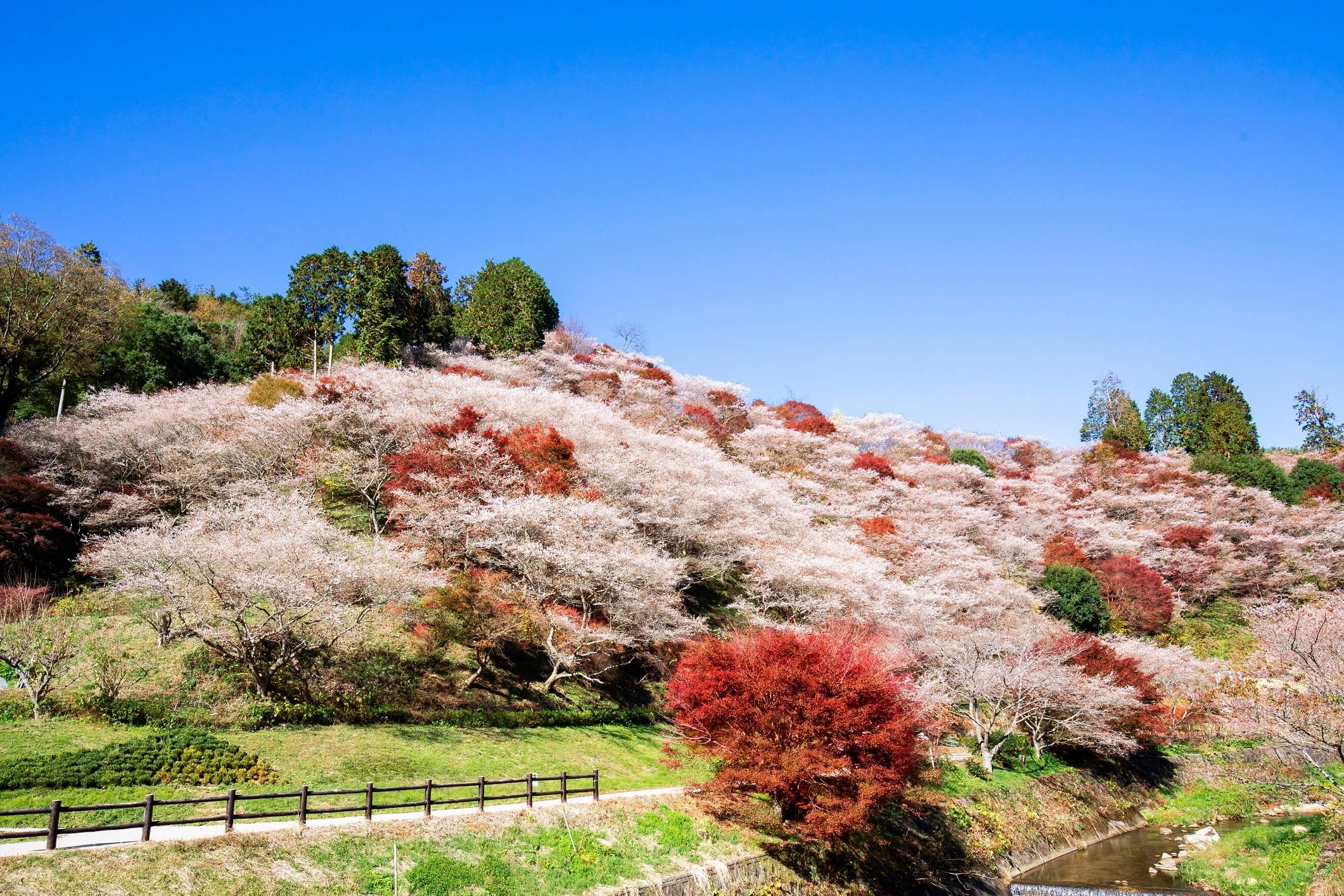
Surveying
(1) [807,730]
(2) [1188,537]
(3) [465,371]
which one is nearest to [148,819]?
(1) [807,730]

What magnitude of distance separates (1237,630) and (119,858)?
55231 mm

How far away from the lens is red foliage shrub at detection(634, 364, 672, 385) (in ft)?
216

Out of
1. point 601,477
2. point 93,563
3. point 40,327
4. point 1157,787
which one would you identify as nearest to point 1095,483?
point 1157,787

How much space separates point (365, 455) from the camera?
35.8 m

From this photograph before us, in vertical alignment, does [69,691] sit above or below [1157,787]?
above

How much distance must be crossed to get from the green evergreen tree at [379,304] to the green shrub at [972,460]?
47230 millimetres

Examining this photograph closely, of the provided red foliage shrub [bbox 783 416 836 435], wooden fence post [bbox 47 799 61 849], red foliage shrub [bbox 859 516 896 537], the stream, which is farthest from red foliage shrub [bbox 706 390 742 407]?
wooden fence post [bbox 47 799 61 849]

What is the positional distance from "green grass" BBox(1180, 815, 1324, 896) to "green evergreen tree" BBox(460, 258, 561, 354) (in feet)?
162

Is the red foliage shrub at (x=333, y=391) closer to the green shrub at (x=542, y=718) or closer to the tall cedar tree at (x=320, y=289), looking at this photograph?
the tall cedar tree at (x=320, y=289)

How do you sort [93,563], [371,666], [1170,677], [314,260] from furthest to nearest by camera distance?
[314,260] < [1170,677] < [93,563] < [371,666]

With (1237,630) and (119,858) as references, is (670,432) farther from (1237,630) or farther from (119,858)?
(119,858)

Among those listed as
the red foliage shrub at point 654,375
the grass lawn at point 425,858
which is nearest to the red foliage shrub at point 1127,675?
the grass lawn at point 425,858

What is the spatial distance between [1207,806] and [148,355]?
58.7 metres

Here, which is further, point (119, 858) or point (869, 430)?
point (869, 430)
